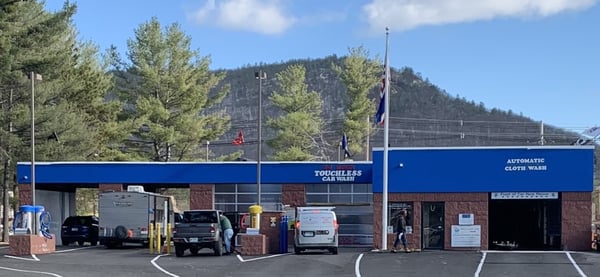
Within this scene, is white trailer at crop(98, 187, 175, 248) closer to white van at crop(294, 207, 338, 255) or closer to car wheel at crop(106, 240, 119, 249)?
car wheel at crop(106, 240, 119, 249)

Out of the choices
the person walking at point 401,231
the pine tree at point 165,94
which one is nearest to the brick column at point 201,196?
the person walking at point 401,231

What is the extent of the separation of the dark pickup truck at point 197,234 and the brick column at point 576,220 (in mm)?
13937

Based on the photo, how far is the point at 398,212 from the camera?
34.9 meters

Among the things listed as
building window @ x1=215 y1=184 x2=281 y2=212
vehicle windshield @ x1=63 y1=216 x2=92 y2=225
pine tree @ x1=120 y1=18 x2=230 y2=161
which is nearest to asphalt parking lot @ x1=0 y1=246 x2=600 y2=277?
building window @ x1=215 y1=184 x2=281 y2=212

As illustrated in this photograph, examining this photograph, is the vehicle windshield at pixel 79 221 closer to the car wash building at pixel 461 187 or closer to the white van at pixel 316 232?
the car wash building at pixel 461 187

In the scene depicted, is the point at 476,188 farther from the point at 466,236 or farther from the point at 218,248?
the point at 218,248

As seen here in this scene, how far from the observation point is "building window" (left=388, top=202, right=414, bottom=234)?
3488cm

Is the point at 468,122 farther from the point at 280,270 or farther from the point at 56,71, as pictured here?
the point at 280,270

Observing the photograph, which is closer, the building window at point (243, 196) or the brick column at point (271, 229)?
the brick column at point (271, 229)

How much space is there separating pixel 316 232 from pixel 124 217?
9962mm

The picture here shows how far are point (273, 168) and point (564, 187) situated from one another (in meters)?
13.0

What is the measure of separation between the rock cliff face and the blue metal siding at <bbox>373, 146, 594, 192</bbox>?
127 ft

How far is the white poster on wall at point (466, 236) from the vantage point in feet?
112

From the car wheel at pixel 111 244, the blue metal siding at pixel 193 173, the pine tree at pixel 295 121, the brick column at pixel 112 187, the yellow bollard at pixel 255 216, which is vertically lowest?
the car wheel at pixel 111 244
